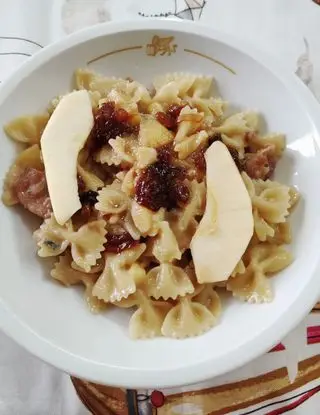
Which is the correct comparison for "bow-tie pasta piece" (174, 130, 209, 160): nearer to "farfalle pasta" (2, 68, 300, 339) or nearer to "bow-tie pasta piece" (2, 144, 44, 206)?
"farfalle pasta" (2, 68, 300, 339)

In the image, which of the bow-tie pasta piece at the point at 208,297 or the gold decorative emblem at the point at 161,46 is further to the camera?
the gold decorative emblem at the point at 161,46

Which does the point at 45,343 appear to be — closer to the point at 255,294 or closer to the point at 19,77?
the point at 255,294

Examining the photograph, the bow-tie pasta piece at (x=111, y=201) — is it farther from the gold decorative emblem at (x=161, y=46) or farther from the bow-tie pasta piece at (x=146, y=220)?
the gold decorative emblem at (x=161, y=46)

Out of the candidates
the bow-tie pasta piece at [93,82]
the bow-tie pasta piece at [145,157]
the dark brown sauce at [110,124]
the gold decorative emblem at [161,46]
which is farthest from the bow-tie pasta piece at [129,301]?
the gold decorative emblem at [161,46]

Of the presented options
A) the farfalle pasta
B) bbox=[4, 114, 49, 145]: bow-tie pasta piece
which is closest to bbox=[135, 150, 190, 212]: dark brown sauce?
the farfalle pasta

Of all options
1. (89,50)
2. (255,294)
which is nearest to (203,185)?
(255,294)

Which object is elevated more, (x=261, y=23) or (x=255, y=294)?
(x=261, y=23)
